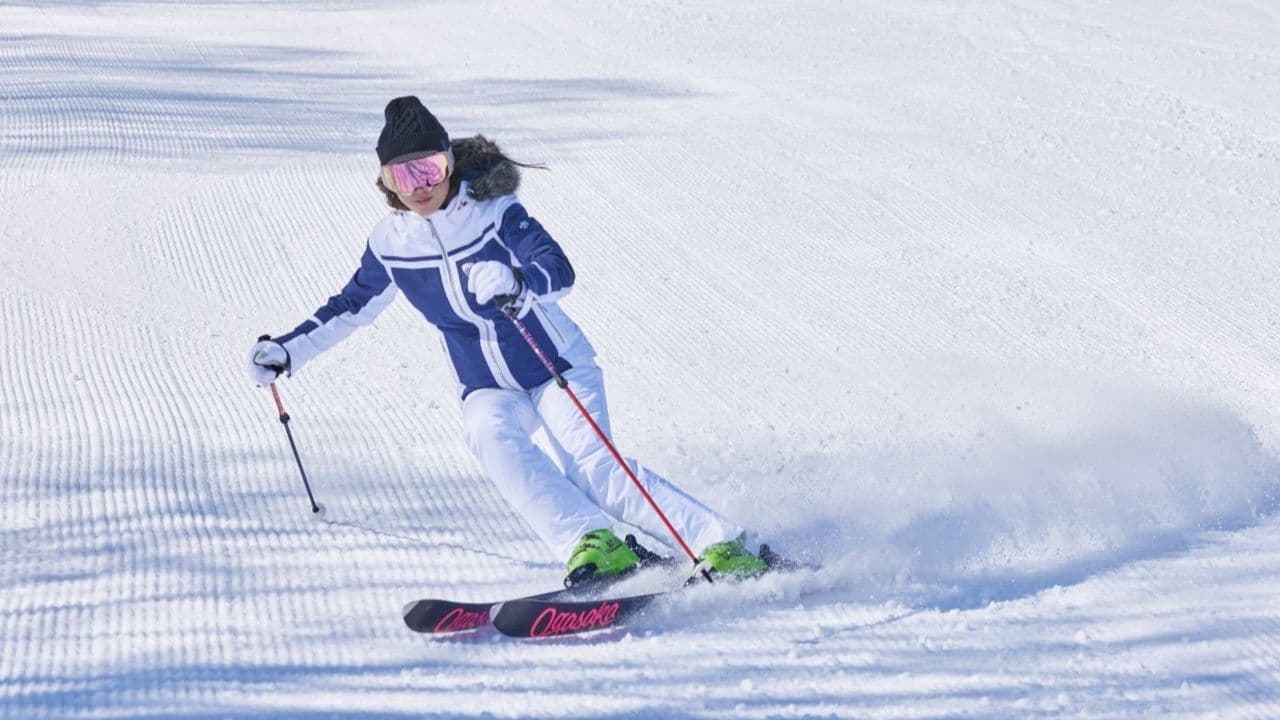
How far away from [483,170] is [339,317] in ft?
2.07

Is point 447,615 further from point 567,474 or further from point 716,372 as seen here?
point 716,372

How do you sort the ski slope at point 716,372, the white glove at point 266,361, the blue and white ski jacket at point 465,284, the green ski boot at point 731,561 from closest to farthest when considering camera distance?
the ski slope at point 716,372 → the green ski boot at point 731,561 → the blue and white ski jacket at point 465,284 → the white glove at point 266,361

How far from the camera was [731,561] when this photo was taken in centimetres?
347

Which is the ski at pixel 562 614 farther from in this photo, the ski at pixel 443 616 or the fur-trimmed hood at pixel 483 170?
the fur-trimmed hood at pixel 483 170

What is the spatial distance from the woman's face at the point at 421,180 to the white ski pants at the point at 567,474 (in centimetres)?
55

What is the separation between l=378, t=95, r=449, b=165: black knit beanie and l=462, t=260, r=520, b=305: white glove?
360 millimetres

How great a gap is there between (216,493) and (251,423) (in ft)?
2.36

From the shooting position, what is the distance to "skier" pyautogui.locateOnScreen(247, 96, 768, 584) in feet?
11.7

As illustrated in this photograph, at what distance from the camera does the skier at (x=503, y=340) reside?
141 inches

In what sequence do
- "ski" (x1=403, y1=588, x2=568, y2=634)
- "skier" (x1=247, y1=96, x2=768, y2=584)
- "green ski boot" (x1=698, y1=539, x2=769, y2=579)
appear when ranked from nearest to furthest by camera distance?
1. "ski" (x1=403, y1=588, x2=568, y2=634)
2. "green ski boot" (x1=698, y1=539, x2=769, y2=579)
3. "skier" (x1=247, y1=96, x2=768, y2=584)

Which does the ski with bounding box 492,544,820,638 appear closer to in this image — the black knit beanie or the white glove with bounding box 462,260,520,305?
the white glove with bounding box 462,260,520,305

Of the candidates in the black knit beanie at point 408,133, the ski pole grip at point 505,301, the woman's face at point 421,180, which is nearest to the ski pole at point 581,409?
the ski pole grip at point 505,301

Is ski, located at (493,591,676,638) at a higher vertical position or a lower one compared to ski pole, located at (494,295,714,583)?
lower

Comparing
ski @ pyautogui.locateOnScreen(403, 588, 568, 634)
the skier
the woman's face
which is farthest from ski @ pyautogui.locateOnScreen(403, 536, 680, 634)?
the woman's face
